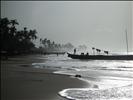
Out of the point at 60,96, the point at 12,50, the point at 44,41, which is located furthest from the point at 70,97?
the point at 44,41

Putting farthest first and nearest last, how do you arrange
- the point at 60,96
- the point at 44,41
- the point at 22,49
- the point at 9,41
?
the point at 44,41
the point at 22,49
the point at 9,41
the point at 60,96

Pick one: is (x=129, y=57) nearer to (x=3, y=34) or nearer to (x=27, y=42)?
(x=3, y=34)

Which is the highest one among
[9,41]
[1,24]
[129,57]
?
[1,24]

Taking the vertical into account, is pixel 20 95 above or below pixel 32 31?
below

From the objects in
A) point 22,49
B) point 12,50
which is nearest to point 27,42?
point 22,49

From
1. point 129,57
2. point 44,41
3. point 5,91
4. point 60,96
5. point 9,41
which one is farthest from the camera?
point 44,41

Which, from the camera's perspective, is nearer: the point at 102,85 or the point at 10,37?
the point at 102,85

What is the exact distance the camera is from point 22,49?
99750 mm

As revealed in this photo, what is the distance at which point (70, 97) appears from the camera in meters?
9.01

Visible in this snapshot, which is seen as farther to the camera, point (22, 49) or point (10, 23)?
point (22, 49)

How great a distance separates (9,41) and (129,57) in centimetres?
3955

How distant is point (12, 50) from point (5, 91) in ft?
245

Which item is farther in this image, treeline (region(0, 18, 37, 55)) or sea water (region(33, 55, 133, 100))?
treeline (region(0, 18, 37, 55))

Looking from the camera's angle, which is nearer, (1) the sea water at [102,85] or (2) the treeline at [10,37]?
(1) the sea water at [102,85]
